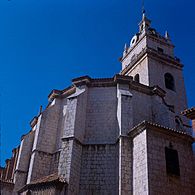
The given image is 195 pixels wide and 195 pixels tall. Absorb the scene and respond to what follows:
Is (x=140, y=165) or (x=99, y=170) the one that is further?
(x=99, y=170)

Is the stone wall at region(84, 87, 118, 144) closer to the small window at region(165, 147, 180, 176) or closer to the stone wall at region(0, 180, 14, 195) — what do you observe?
the small window at region(165, 147, 180, 176)

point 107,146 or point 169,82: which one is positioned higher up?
point 169,82

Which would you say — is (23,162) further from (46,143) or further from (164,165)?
(164,165)

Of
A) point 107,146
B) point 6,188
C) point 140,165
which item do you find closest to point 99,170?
point 107,146

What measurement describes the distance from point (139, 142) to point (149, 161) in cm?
129

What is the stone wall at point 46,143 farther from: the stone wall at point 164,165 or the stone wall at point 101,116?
the stone wall at point 164,165

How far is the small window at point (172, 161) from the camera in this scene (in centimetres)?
1209

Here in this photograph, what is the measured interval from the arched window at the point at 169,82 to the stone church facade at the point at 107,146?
4.24m

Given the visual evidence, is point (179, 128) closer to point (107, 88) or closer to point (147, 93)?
point (147, 93)

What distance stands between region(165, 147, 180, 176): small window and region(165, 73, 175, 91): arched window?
11.8m

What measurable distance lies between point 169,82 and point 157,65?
70.6 inches

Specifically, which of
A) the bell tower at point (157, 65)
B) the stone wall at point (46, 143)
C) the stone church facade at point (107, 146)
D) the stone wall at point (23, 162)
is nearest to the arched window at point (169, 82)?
the bell tower at point (157, 65)

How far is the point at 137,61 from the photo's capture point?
25.0m

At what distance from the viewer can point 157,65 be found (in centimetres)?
2408
